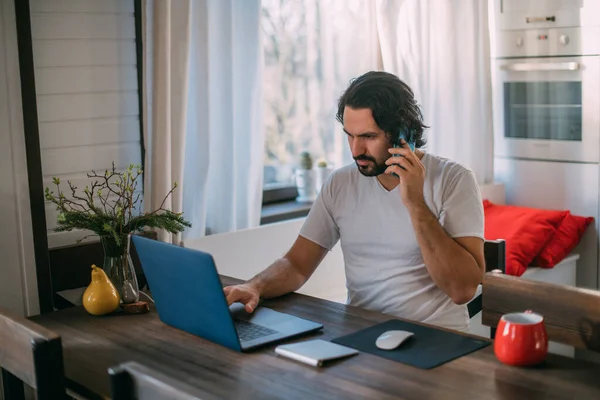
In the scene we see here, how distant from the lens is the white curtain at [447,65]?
154 inches

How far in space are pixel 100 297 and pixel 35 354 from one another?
0.68 metres

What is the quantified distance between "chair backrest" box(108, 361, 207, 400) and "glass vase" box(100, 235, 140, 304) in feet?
3.20

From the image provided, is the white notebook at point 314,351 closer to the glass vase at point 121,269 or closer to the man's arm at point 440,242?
the man's arm at point 440,242

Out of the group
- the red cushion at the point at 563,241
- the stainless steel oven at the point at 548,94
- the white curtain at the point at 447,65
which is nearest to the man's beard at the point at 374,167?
the white curtain at the point at 447,65

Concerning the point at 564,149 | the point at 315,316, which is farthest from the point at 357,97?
the point at 564,149

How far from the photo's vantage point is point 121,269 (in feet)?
7.72

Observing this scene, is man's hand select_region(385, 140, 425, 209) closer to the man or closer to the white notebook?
the man

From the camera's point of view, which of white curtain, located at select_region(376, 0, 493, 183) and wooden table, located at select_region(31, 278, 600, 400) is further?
white curtain, located at select_region(376, 0, 493, 183)

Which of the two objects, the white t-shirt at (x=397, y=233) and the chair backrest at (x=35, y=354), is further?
the white t-shirt at (x=397, y=233)

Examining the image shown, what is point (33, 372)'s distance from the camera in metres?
1.62

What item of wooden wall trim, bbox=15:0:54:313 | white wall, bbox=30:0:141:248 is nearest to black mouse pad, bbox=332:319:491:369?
A: wooden wall trim, bbox=15:0:54:313

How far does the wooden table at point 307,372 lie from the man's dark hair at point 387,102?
589 mm

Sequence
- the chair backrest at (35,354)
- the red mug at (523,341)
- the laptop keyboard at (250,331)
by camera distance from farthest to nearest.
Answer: the laptop keyboard at (250,331)
the red mug at (523,341)
the chair backrest at (35,354)

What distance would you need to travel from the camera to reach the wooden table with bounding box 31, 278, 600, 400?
1.63 metres
